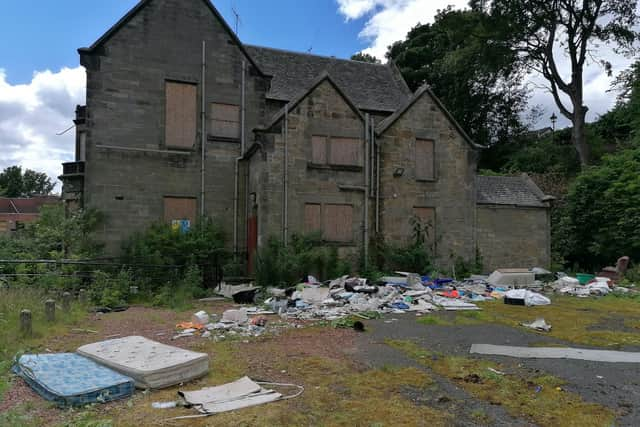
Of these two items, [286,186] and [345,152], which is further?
[345,152]

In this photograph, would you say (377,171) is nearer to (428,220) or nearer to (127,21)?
(428,220)

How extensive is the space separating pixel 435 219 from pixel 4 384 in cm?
1533

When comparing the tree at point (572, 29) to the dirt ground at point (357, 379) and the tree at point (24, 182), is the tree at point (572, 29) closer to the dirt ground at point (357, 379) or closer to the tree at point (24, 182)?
the dirt ground at point (357, 379)

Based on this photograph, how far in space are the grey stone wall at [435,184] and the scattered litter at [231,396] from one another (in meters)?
12.3

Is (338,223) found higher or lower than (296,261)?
higher

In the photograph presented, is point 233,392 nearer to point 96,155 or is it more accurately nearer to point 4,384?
point 4,384

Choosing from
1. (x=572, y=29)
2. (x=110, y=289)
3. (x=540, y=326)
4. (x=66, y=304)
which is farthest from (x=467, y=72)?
(x=66, y=304)

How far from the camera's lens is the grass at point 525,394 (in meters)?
4.66

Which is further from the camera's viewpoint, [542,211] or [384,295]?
[542,211]

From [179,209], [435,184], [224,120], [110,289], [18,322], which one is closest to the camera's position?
[18,322]

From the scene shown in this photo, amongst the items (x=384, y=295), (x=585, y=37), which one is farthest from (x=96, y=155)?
(x=585, y=37)

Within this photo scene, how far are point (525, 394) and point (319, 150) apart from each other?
12.1 metres

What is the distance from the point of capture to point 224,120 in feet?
55.5

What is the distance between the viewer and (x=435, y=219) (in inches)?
710
